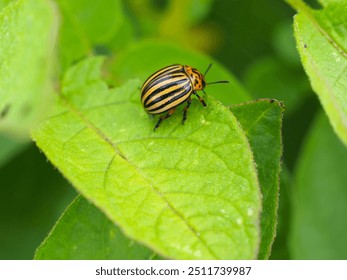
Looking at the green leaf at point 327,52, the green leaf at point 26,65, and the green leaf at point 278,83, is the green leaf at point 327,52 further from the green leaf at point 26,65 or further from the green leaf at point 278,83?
the green leaf at point 278,83

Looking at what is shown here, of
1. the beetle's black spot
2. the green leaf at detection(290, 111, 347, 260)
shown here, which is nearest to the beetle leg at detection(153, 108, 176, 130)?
the beetle's black spot

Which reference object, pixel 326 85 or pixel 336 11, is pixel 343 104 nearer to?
pixel 326 85

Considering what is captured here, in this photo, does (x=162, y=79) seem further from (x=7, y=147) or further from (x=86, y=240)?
(x=7, y=147)

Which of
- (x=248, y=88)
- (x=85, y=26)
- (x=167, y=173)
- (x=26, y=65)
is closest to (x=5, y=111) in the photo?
(x=26, y=65)

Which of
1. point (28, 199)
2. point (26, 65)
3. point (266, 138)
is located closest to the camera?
point (26, 65)

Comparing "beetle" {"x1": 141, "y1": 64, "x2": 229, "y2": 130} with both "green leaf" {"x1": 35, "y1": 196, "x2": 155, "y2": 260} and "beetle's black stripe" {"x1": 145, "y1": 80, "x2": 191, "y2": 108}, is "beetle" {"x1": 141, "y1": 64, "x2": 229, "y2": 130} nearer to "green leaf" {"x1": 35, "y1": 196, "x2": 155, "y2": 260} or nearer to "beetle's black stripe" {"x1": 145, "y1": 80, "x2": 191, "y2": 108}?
"beetle's black stripe" {"x1": 145, "y1": 80, "x2": 191, "y2": 108}

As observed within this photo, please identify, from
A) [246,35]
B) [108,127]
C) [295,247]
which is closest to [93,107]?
[108,127]

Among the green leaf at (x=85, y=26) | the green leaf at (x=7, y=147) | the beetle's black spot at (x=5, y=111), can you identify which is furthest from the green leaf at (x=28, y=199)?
the beetle's black spot at (x=5, y=111)
